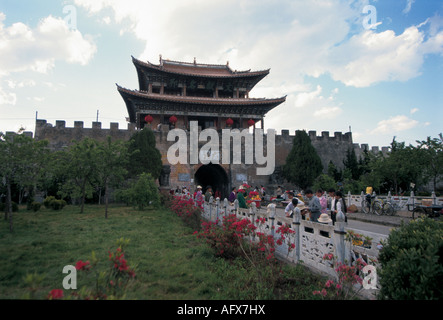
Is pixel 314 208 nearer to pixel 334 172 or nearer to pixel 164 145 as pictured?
pixel 164 145

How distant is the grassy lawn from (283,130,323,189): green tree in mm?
15262

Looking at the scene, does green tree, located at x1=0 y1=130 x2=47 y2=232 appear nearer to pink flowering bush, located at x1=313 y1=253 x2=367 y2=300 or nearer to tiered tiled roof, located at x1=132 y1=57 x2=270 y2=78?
pink flowering bush, located at x1=313 y1=253 x2=367 y2=300

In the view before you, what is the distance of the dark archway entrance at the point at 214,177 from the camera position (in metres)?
22.8

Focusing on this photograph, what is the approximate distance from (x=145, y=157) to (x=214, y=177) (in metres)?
9.33

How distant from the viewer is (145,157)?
1858 cm

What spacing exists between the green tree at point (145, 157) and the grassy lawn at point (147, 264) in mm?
9915

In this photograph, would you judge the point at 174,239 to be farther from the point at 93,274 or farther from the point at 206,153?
the point at 206,153

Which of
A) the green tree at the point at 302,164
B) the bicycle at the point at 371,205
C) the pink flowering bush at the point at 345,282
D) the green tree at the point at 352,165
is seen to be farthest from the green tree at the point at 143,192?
the green tree at the point at 352,165

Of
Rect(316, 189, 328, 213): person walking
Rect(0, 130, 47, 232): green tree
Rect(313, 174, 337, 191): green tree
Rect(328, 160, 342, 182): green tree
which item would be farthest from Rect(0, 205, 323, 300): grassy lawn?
Rect(328, 160, 342, 182): green tree

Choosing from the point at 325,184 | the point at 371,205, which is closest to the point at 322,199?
the point at 371,205

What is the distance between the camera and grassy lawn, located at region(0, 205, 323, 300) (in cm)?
377

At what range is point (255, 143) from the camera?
22.4 meters

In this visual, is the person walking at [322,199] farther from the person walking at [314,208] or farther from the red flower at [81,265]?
the red flower at [81,265]

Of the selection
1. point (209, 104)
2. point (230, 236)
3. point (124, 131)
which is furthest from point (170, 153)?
point (230, 236)
